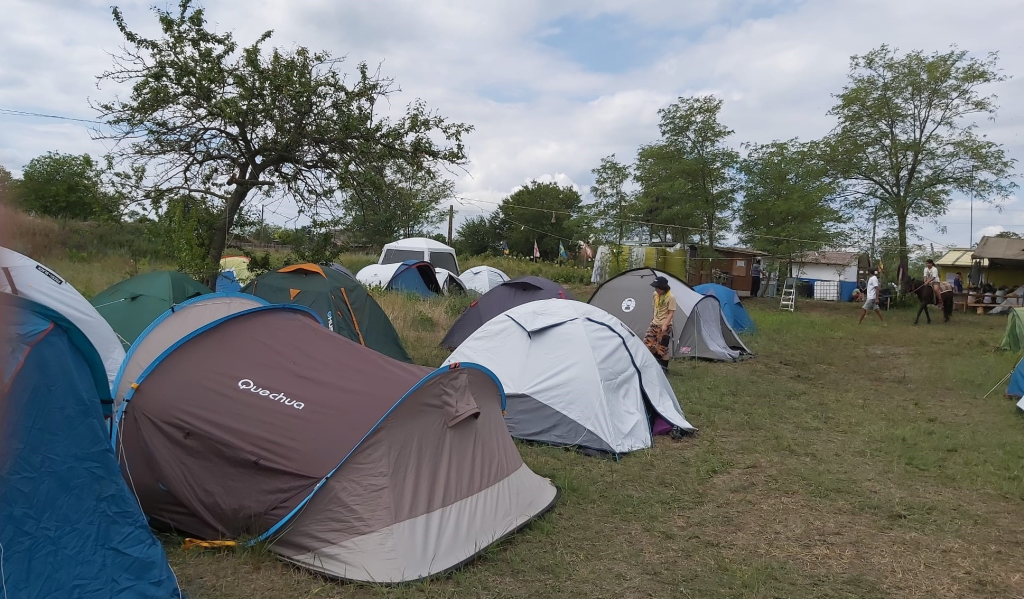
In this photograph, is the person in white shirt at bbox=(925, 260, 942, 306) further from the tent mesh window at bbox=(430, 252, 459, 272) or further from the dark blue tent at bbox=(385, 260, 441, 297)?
the tent mesh window at bbox=(430, 252, 459, 272)

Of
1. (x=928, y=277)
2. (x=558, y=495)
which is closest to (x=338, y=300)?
(x=558, y=495)

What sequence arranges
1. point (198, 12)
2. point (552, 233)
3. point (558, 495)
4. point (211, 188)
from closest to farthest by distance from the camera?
1. point (558, 495)
2. point (198, 12)
3. point (211, 188)
4. point (552, 233)

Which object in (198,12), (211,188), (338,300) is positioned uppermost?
(198,12)

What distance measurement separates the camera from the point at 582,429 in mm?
5996

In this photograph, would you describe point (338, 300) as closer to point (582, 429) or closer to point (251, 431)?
point (582, 429)

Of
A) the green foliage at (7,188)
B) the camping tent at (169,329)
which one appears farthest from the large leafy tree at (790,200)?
the green foliage at (7,188)

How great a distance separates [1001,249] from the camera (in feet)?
74.6

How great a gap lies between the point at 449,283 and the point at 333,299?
10011 mm

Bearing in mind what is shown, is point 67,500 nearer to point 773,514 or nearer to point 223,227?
point 773,514

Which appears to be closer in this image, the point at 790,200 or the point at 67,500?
the point at 67,500

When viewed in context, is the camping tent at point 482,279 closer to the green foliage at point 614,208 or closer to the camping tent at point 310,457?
the green foliage at point 614,208

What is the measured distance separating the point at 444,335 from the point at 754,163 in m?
16.4

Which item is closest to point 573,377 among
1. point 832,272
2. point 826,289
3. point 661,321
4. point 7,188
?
point 661,321

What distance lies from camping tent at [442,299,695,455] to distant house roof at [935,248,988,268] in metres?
34.9
